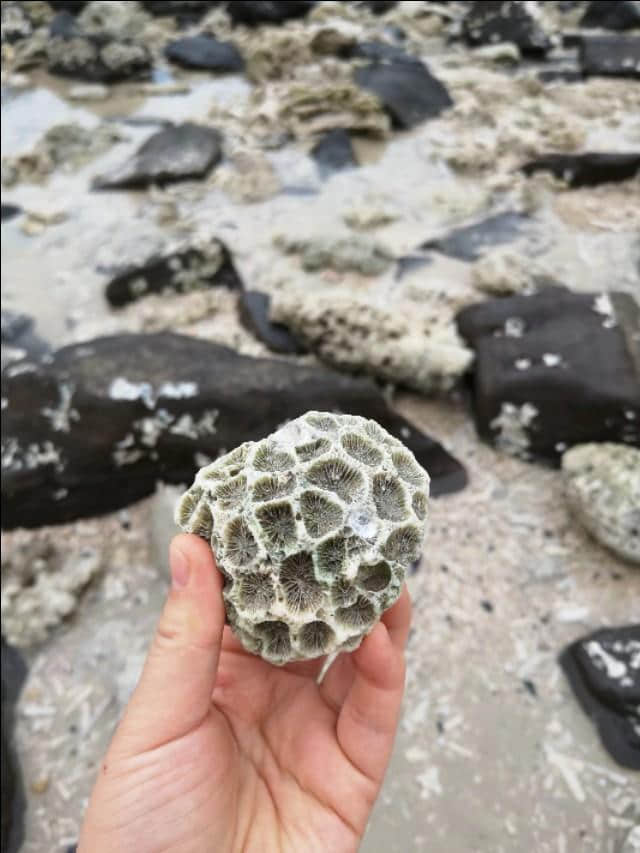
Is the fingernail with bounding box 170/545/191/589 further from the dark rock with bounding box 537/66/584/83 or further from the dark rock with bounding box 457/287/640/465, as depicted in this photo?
the dark rock with bounding box 537/66/584/83

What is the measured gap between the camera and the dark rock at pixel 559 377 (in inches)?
153

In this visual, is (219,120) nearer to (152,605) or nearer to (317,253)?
(317,253)

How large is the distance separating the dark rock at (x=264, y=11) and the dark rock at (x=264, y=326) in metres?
7.02

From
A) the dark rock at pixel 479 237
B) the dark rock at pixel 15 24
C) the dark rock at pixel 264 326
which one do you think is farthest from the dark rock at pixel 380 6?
the dark rock at pixel 264 326

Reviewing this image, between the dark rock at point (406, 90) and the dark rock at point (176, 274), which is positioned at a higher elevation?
the dark rock at point (406, 90)

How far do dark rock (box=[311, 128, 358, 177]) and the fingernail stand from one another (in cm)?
568

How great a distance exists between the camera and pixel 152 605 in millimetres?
3525

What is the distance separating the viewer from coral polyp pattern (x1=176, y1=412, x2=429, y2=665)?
1.90 meters

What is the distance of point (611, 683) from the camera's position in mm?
3016

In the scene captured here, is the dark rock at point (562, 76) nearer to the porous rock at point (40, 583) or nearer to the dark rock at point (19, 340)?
the dark rock at point (19, 340)

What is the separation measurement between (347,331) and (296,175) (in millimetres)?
2975

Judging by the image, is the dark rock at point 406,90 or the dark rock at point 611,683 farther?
the dark rock at point 406,90

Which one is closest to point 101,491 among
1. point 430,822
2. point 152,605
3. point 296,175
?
point 152,605

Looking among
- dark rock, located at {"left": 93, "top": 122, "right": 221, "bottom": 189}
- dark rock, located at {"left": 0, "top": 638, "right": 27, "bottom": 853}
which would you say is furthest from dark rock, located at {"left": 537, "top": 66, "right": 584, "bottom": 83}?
dark rock, located at {"left": 0, "top": 638, "right": 27, "bottom": 853}
